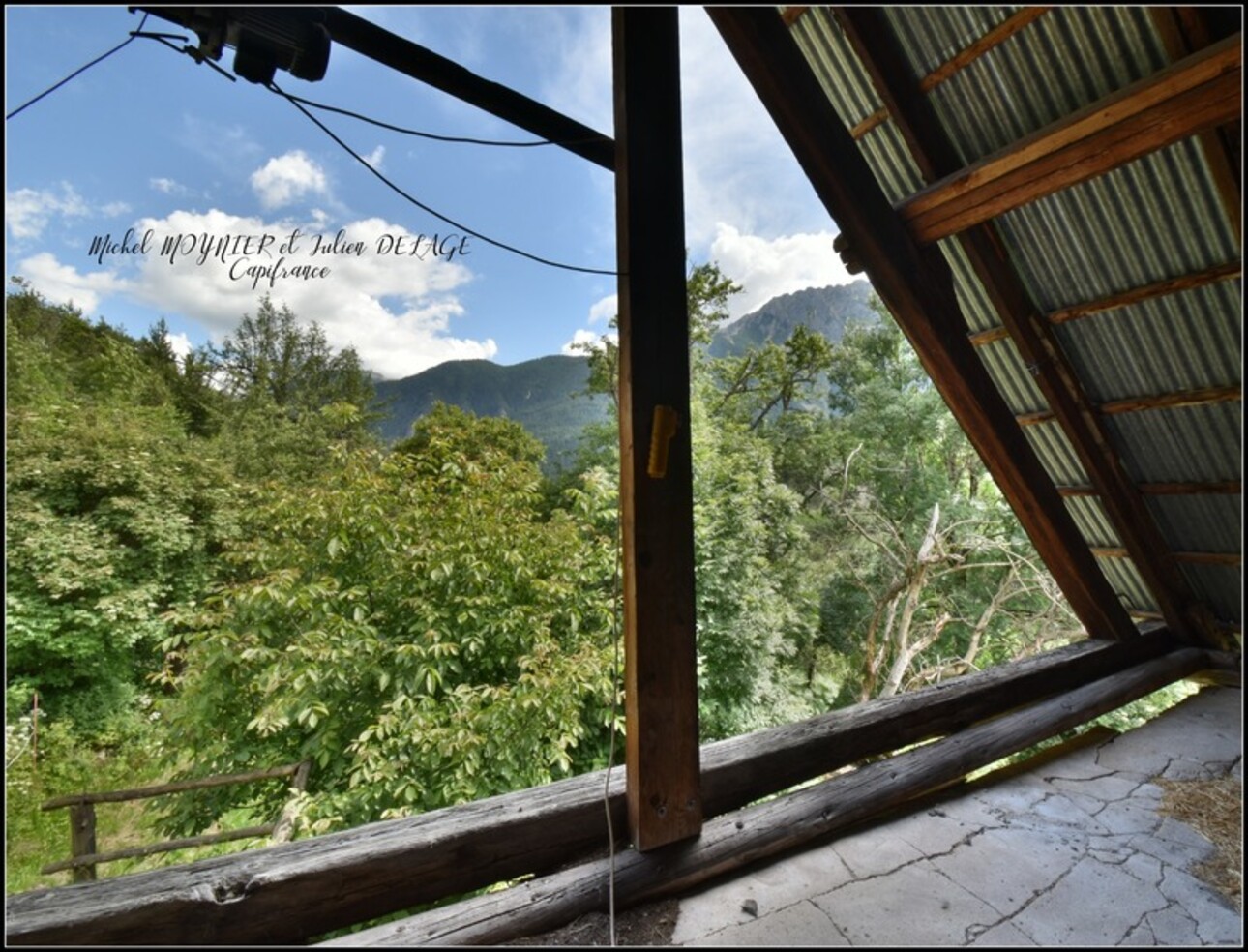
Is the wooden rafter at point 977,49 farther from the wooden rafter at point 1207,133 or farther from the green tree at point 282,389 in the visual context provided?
the green tree at point 282,389

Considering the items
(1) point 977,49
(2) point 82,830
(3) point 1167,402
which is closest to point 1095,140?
(1) point 977,49

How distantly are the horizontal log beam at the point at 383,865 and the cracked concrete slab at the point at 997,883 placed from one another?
277 mm

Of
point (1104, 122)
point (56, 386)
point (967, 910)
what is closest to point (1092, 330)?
point (1104, 122)

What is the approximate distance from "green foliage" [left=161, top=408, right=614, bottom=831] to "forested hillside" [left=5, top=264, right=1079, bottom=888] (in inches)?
1.1

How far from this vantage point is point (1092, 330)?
99.3 inches

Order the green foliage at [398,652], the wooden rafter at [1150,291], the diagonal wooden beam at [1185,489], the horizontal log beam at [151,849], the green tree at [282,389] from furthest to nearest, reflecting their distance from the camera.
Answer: the green tree at [282,389]
the green foliage at [398,652]
the horizontal log beam at [151,849]
the diagonal wooden beam at [1185,489]
the wooden rafter at [1150,291]

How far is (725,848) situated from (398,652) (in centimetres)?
268

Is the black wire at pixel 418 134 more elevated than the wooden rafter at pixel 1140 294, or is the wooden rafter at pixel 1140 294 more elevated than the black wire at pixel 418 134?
the black wire at pixel 418 134

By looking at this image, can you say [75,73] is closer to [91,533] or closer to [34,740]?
→ [91,533]

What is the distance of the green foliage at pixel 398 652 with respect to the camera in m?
3.34

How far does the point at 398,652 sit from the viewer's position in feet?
11.5

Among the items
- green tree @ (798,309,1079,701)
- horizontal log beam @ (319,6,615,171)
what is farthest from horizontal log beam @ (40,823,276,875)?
green tree @ (798,309,1079,701)

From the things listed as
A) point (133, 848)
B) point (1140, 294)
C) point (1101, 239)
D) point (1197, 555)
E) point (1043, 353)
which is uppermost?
point (1101, 239)

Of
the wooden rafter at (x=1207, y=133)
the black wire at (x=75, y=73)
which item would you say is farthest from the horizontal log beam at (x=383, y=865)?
the wooden rafter at (x=1207, y=133)
